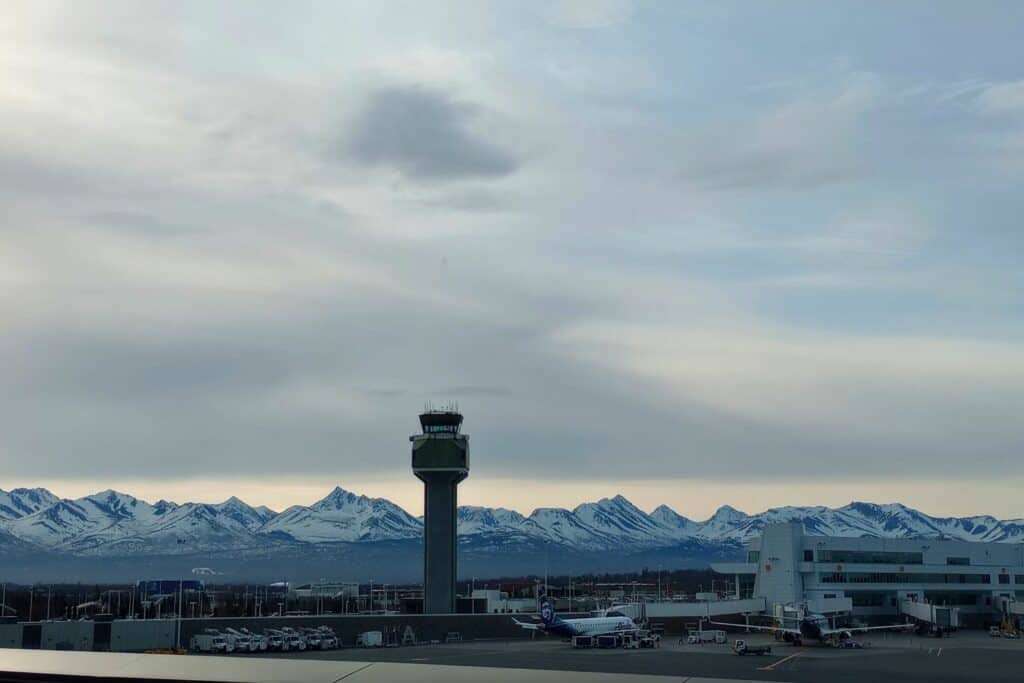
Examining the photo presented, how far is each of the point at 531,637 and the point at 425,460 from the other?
3394cm

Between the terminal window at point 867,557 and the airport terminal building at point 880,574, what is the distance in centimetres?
13

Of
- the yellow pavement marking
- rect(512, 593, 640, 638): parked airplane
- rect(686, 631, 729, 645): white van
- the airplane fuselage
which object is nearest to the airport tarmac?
the yellow pavement marking

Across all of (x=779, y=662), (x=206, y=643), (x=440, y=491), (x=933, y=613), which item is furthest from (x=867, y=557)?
(x=206, y=643)

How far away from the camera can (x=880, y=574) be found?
151 metres

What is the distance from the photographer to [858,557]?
14962 cm

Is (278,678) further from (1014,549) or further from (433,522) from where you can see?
(1014,549)

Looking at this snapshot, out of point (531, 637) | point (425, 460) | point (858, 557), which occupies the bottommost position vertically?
point (531, 637)

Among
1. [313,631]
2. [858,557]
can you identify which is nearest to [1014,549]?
[858,557]

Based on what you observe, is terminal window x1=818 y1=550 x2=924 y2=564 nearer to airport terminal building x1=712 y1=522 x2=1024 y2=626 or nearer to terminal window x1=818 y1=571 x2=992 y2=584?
airport terminal building x1=712 y1=522 x2=1024 y2=626

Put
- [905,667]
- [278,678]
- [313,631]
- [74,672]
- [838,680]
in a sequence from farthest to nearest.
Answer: [313,631]
[905,667]
[838,680]
[74,672]
[278,678]

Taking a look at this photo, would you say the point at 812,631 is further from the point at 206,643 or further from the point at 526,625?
the point at 206,643

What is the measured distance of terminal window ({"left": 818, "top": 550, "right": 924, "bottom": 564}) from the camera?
146375mm

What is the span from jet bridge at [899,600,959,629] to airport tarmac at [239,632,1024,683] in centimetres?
1519

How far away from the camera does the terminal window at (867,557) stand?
146 meters
